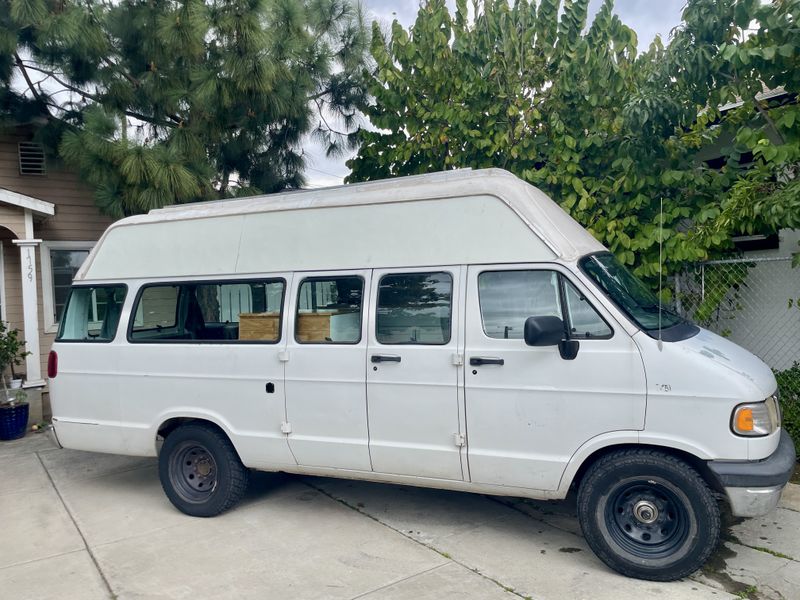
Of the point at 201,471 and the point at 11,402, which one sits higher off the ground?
the point at 11,402

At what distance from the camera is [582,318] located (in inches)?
167

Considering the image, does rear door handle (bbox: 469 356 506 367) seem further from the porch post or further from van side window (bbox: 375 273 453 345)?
the porch post

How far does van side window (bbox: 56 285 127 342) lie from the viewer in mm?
5805

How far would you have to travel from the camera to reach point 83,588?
13.9 ft

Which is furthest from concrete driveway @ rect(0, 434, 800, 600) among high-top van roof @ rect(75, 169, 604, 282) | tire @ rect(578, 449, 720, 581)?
high-top van roof @ rect(75, 169, 604, 282)

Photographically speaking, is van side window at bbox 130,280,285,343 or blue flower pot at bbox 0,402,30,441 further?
blue flower pot at bbox 0,402,30,441

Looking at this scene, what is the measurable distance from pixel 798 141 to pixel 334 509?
5.29 m

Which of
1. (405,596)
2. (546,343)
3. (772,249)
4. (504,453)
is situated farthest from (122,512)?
(772,249)

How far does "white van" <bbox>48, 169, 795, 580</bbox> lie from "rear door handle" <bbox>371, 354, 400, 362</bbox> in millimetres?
17

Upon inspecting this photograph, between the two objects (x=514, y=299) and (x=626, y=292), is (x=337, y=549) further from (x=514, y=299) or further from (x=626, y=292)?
(x=626, y=292)

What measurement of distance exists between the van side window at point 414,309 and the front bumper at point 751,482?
6.27ft

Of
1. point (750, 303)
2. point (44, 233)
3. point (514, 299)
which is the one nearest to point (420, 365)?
point (514, 299)

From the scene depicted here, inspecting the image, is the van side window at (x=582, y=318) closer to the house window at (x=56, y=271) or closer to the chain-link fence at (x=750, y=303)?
the chain-link fence at (x=750, y=303)

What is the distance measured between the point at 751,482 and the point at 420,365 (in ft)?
7.15
